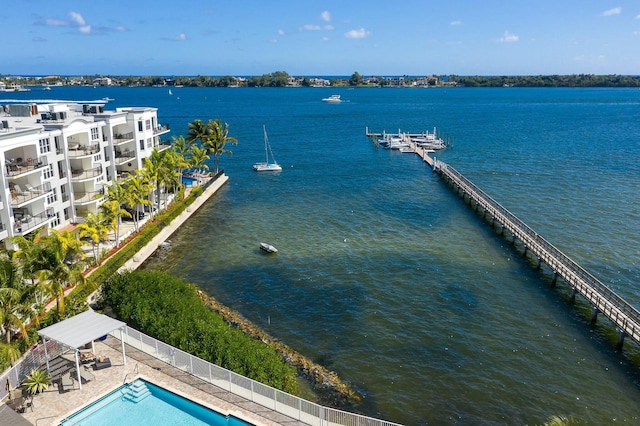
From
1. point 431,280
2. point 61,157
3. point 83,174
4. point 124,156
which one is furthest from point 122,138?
point 431,280

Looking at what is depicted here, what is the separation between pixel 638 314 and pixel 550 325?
256 inches

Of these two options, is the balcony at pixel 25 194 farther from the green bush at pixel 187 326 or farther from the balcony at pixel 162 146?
the balcony at pixel 162 146

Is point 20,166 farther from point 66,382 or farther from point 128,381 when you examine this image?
point 128,381

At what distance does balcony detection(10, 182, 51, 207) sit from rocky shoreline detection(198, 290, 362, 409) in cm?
2042

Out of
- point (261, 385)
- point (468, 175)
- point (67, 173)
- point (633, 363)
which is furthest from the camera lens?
point (468, 175)

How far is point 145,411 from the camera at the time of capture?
92.9ft

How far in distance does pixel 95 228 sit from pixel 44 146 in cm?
1274

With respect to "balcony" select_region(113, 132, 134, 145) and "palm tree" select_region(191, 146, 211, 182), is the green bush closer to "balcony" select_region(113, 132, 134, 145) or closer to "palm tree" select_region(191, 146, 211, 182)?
"balcony" select_region(113, 132, 134, 145)

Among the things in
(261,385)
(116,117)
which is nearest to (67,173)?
(116,117)

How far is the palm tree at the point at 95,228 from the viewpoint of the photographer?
4403cm

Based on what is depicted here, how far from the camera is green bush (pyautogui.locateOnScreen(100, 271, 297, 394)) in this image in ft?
105

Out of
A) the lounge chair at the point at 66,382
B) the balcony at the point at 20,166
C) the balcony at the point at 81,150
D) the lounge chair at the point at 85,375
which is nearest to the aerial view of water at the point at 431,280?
the balcony at the point at 81,150

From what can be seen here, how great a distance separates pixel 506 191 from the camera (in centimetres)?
8444

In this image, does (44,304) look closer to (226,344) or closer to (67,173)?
(226,344)
